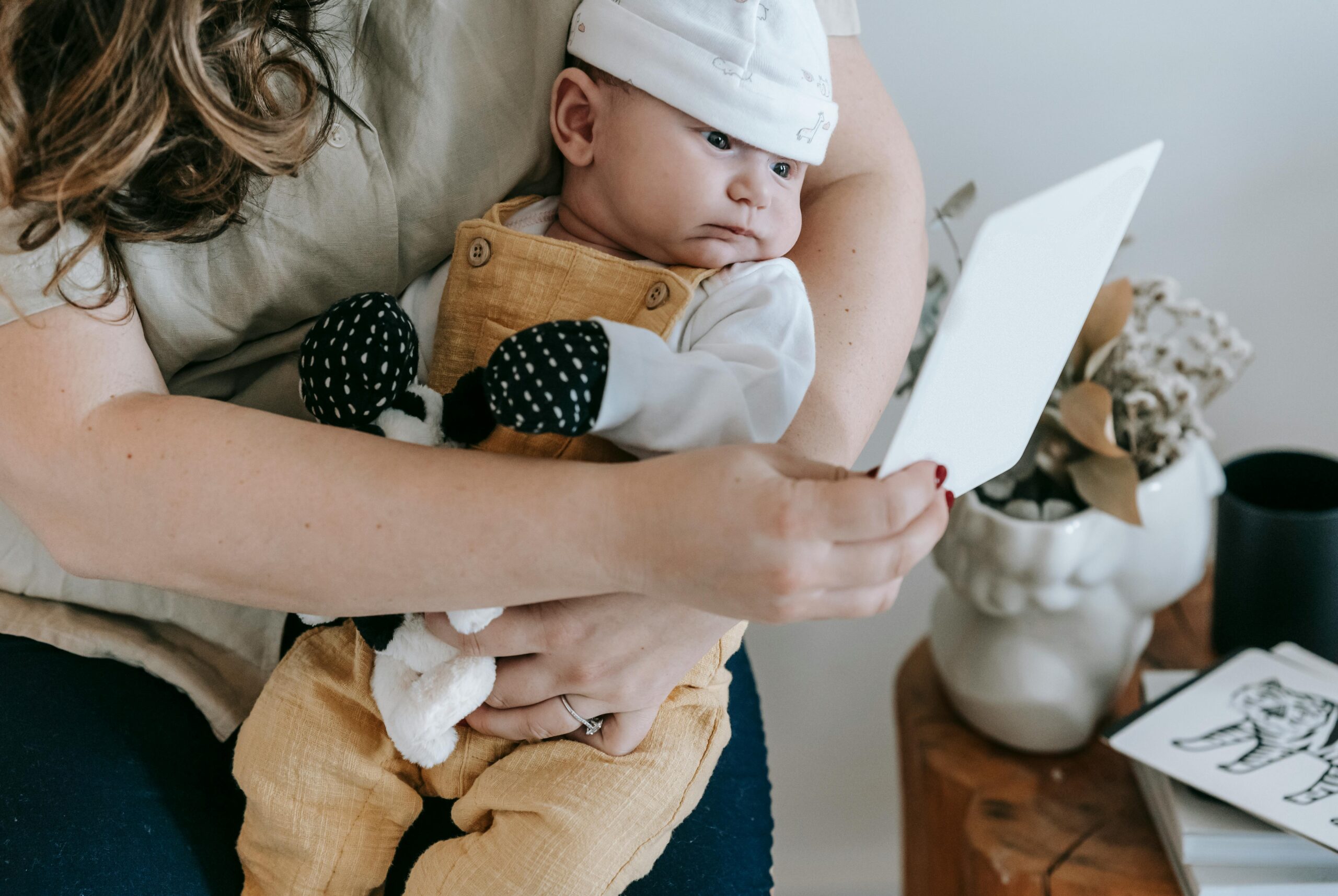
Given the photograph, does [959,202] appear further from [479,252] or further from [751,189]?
[479,252]

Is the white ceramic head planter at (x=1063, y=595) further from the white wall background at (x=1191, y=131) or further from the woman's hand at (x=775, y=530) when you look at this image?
the woman's hand at (x=775, y=530)

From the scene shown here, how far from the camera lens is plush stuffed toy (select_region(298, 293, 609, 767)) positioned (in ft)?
2.02

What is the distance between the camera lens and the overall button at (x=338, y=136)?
794 mm

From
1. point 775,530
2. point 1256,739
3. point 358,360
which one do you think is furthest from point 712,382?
point 1256,739

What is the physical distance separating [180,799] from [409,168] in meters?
0.54

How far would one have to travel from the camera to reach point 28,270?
653 millimetres

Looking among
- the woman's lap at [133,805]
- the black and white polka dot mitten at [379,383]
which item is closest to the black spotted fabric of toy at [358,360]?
the black and white polka dot mitten at [379,383]

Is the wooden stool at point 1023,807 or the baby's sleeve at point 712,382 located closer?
the baby's sleeve at point 712,382

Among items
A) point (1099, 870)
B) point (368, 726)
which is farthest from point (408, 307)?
point (1099, 870)

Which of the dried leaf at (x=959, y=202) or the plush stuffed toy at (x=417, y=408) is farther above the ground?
the dried leaf at (x=959, y=202)

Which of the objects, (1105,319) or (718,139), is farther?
(1105,319)

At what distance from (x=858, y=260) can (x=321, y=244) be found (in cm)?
44

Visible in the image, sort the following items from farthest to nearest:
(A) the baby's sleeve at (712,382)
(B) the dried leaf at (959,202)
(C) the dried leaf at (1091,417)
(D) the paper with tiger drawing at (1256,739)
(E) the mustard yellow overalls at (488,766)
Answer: (B) the dried leaf at (959,202) → (C) the dried leaf at (1091,417) → (D) the paper with tiger drawing at (1256,739) → (E) the mustard yellow overalls at (488,766) → (A) the baby's sleeve at (712,382)

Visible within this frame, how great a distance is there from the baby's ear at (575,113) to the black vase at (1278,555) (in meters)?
0.85
